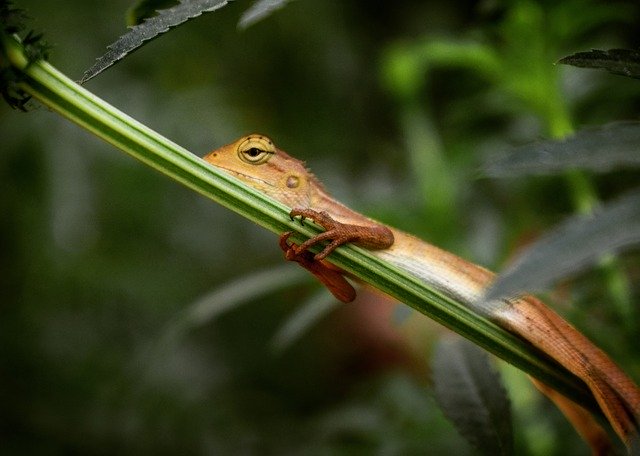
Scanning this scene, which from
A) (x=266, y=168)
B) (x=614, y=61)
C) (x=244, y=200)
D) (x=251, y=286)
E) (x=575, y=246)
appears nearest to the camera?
(x=575, y=246)

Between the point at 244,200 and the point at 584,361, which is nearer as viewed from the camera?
the point at 244,200

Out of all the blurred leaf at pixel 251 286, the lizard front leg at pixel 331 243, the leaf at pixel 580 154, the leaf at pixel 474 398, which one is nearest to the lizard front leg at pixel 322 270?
the lizard front leg at pixel 331 243

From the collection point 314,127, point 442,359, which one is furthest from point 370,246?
point 314,127

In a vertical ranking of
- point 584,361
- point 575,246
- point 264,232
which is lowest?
point 575,246

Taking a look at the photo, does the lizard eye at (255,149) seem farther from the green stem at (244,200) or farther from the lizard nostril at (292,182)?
the green stem at (244,200)

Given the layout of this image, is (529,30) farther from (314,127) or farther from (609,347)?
(314,127)

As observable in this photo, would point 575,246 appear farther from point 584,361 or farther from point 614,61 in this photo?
point 584,361

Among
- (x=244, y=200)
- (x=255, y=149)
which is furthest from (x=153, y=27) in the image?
(x=255, y=149)
